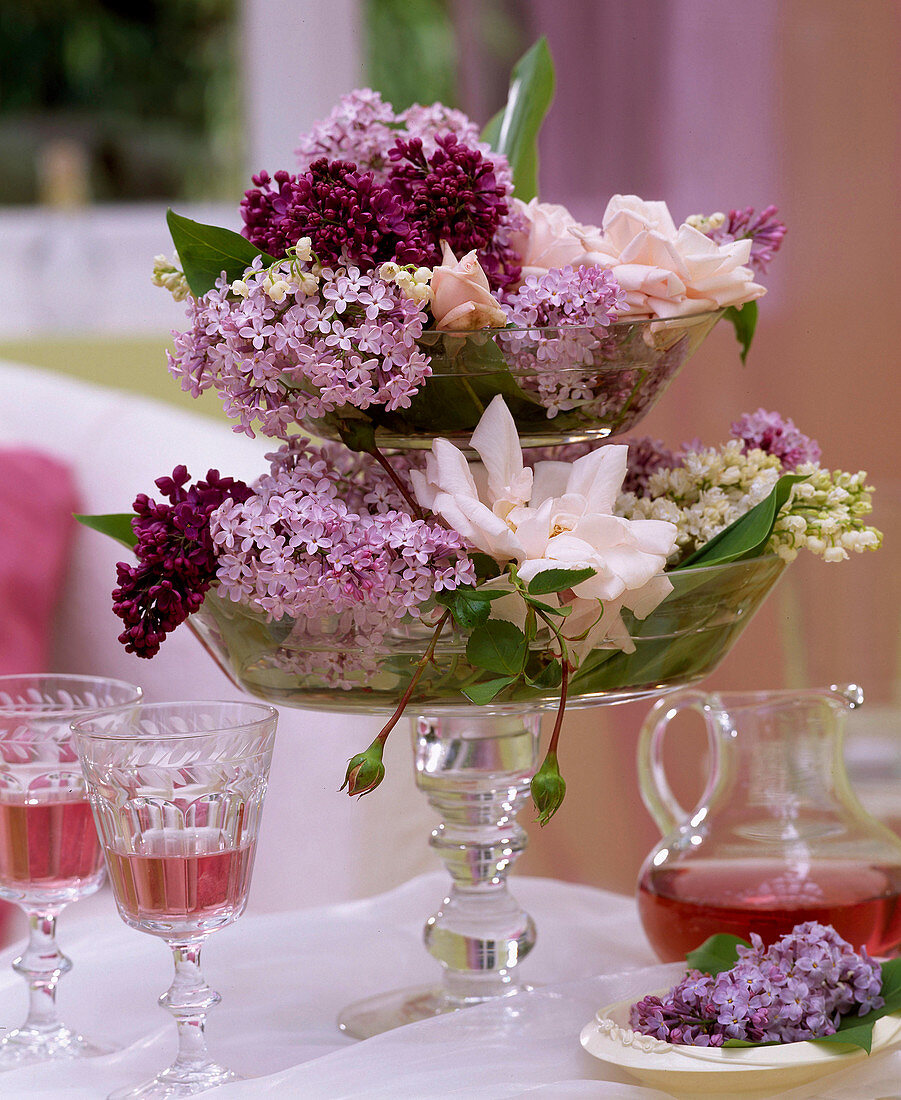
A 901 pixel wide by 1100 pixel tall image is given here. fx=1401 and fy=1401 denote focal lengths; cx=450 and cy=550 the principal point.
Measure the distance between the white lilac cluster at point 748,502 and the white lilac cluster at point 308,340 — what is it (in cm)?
16

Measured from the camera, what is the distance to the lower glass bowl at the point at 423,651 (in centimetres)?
64

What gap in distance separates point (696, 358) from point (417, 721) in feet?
4.68

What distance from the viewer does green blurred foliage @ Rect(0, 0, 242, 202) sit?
2.83 m

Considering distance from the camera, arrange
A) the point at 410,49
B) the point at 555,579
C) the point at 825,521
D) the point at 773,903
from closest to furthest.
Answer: the point at 555,579 → the point at 825,521 → the point at 773,903 → the point at 410,49

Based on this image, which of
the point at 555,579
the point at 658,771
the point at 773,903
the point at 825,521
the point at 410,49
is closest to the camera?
the point at 555,579

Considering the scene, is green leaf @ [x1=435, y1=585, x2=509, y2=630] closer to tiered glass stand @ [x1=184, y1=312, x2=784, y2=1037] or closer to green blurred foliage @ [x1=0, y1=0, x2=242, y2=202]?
tiered glass stand @ [x1=184, y1=312, x2=784, y2=1037]

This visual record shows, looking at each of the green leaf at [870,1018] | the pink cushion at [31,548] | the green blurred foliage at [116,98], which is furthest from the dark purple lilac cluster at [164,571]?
the green blurred foliage at [116,98]

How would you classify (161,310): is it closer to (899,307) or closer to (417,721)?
(899,307)

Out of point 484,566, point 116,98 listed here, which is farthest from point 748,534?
point 116,98

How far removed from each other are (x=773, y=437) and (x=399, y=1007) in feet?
1.24

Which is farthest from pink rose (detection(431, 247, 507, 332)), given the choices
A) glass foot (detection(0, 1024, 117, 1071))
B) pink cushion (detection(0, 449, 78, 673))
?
pink cushion (detection(0, 449, 78, 673))

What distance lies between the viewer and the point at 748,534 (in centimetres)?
67

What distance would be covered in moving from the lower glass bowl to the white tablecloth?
16 cm

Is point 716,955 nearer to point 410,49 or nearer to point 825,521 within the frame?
point 825,521
